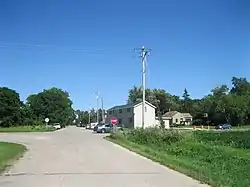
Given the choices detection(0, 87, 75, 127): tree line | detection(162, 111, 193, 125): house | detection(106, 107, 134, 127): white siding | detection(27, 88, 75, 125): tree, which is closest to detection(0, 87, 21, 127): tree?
detection(0, 87, 75, 127): tree line

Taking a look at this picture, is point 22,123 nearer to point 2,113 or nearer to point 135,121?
point 2,113

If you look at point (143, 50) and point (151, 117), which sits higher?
point (143, 50)

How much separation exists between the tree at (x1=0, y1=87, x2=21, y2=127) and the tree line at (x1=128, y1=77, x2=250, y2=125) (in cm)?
3603

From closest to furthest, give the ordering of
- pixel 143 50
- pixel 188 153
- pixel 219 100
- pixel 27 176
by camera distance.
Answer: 1. pixel 27 176
2. pixel 188 153
3. pixel 143 50
4. pixel 219 100

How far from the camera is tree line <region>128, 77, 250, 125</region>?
10903 centimetres

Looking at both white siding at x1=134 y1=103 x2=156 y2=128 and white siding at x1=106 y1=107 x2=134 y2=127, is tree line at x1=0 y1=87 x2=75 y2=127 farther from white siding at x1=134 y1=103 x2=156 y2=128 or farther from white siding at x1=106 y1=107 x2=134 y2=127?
white siding at x1=134 y1=103 x2=156 y2=128

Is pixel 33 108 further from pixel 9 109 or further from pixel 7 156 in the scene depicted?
pixel 7 156

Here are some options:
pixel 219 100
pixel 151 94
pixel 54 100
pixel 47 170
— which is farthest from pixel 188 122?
pixel 47 170

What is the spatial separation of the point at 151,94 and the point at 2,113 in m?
46.9

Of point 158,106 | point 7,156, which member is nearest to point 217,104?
point 158,106

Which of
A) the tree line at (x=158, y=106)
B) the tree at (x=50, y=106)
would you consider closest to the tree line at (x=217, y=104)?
the tree line at (x=158, y=106)

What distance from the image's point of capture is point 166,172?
53.5 feet

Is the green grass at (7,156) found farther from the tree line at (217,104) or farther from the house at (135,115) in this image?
the house at (135,115)

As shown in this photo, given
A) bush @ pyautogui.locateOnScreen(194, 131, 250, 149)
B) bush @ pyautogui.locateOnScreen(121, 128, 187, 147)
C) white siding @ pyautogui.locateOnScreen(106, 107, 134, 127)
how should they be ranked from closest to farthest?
bush @ pyautogui.locateOnScreen(194, 131, 250, 149)
bush @ pyautogui.locateOnScreen(121, 128, 187, 147)
white siding @ pyautogui.locateOnScreen(106, 107, 134, 127)
